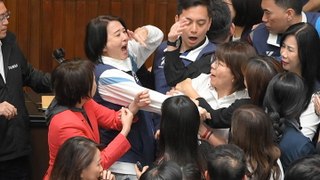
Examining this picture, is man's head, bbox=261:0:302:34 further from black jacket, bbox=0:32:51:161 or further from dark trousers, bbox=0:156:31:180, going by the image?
dark trousers, bbox=0:156:31:180

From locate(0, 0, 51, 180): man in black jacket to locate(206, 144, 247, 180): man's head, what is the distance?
4.66 ft

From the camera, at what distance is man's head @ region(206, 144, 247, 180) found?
2590 mm

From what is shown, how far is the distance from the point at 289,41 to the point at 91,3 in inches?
97.1

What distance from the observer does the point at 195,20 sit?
11.5 ft

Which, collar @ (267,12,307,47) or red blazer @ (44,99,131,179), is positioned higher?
collar @ (267,12,307,47)

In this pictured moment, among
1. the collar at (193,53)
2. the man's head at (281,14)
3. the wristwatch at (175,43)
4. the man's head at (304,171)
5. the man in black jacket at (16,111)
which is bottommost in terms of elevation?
the man in black jacket at (16,111)

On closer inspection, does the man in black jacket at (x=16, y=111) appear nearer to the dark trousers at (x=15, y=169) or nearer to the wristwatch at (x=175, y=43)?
the dark trousers at (x=15, y=169)

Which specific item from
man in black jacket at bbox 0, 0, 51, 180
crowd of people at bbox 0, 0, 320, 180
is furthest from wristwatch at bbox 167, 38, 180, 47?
man in black jacket at bbox 0, 0, 51, 180

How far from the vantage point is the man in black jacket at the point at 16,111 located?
12.4ft

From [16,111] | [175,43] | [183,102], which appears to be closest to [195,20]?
[175,43]

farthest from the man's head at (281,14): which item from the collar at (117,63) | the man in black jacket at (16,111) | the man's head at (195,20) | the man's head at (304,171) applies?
the man's head at (304,171)

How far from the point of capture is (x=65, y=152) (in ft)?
9.17

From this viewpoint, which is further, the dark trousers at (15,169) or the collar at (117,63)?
the dark trousers at (15,169)

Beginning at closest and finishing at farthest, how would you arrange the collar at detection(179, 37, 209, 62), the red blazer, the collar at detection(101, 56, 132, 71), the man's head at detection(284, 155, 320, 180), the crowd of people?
1. the man's head at detection(284, 155, 320, 180)
2. the crowd of people
3. the red blazer
4. the collar at detection(101, 56, 132, 71)
5. the collar at detection(179, 37, 209, 62)
